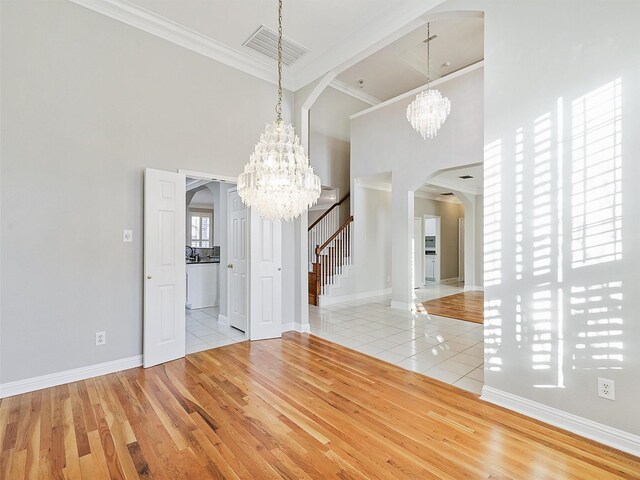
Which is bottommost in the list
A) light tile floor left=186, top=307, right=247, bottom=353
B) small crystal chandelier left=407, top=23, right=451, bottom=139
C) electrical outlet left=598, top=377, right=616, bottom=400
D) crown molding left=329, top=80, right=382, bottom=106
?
light tile floor left=186, top=307, right=247, bottom=353

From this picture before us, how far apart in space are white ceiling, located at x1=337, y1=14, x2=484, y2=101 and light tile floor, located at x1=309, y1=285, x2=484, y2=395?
480 centimetres

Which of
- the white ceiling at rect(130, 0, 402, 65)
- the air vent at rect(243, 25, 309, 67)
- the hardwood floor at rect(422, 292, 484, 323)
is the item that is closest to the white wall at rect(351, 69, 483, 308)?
the hardwood floor at rect(422, 292, 484, 323)

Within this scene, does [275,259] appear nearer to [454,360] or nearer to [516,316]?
[454,360]

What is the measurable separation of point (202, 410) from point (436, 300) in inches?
238

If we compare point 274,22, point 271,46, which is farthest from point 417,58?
point 274,22

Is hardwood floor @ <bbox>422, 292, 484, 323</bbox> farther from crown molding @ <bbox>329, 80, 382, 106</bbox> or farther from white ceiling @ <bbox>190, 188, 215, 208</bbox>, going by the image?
white ceiling @ <bbox>190, 188, 215, 208</bbox>

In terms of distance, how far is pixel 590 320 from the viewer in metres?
2.07

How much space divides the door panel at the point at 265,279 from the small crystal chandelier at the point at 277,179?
61.4 inches

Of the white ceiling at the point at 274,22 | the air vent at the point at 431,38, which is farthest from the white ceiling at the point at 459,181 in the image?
the white ceiling at the point at 274,22

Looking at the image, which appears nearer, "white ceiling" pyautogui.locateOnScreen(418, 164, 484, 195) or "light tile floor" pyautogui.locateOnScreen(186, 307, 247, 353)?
"light tile floor" pyautogui.locateOnScreen(186, 307, 247, 353)

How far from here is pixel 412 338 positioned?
14.0 feet

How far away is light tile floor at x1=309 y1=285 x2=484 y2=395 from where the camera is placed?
3.21 metres

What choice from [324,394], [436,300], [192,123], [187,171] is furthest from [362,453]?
[436,300]

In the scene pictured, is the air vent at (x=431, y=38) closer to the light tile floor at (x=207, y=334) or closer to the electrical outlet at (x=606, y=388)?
→ the electrical outlet at (x=606, y=388)
